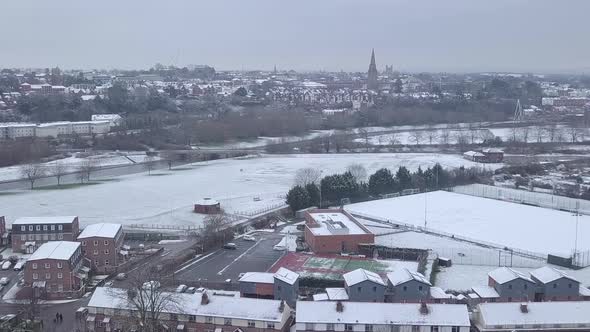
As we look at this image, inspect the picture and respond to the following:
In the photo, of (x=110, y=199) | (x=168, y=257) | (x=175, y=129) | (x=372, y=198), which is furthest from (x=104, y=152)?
(x=168, y=257)

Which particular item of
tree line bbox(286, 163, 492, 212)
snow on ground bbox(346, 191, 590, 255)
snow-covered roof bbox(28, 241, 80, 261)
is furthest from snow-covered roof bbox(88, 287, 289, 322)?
tree line bbox(286, 163, 492, 212)

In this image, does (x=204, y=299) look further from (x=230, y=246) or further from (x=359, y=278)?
(x=230, y=246)

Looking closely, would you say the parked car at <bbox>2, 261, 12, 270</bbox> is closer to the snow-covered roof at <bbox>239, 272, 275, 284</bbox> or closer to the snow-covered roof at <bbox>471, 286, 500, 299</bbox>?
the snow-covered roof at <bbox>239, 272, 275, 284</bbox>

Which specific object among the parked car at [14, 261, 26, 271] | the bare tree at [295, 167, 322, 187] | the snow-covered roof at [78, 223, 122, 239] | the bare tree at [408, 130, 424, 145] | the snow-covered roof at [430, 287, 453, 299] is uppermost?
the bare tree at [408, 130, 424, 145]

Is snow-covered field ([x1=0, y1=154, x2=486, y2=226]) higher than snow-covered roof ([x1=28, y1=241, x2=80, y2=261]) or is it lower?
lower

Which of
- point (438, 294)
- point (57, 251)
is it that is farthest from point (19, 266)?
point (438, 294)

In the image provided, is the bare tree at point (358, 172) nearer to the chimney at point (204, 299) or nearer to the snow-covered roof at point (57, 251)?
the snow-covered roof at point (57, 251)

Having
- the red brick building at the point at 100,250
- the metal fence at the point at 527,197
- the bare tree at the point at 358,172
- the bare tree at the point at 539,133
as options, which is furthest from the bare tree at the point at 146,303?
the bare tree at the point at 539,133
